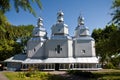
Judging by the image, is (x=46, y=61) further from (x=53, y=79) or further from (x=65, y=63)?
(x=53, y=79)

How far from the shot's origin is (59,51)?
54250 mm

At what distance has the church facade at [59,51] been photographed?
52250 millimetres

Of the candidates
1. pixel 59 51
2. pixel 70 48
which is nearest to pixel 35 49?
pixel 59 51

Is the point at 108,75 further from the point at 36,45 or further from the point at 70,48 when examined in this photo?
the point at 36,45

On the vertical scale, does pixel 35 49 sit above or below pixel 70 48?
below

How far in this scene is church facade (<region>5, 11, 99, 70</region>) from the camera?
52250mm

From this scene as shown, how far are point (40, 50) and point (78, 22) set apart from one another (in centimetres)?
1197

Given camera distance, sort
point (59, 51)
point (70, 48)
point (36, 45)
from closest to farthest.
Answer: point (59, 51), point (70, 48), point (36, 45)

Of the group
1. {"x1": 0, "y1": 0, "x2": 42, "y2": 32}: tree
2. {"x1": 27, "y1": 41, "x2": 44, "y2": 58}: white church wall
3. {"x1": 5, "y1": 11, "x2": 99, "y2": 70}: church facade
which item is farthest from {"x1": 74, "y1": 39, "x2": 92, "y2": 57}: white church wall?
{"x1": 0, "y1": 0, "x2": 42, "y2": 32}: tree

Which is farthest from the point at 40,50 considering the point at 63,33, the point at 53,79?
the point at 53,79

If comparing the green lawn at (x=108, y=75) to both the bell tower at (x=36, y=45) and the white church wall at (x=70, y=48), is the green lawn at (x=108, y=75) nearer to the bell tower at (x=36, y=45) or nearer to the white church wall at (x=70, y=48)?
the white church wall at (x=70, y=48)

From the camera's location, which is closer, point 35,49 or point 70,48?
point 70,48

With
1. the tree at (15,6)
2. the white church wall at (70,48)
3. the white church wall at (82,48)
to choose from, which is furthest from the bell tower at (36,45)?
the tree at (15,6)

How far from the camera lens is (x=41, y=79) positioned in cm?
2702
